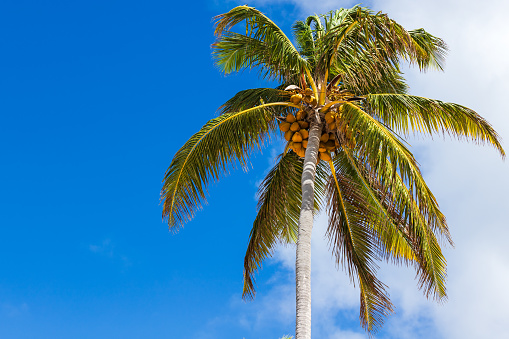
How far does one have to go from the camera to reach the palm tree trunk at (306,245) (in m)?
7.59

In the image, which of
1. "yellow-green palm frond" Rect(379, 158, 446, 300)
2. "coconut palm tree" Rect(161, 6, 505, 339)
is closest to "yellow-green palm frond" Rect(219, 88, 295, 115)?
"coconut palm tree" Rect(161, 6, 505, 339)

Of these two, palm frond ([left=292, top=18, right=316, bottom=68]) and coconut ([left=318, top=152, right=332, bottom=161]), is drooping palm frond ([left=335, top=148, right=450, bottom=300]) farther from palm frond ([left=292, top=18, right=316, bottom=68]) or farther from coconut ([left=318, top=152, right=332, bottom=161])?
palm frond ([left=292, top=18, right=316, bottom=68])

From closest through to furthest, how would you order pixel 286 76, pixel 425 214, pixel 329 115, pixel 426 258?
1. pixel 425 214
2. pixel 426 258
3. pixel 329 115
4. pixel 286 76

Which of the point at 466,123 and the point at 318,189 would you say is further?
the point at 318,189

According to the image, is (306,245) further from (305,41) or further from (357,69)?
(305,41)

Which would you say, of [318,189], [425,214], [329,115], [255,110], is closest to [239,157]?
[255,110]

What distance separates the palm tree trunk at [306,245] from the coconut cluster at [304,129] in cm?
20

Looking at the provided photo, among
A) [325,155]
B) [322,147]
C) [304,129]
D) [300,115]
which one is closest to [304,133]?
[304,129]

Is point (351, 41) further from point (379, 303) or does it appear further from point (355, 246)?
point (379, 303)

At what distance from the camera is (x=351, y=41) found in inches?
362

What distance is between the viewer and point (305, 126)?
922 centimetres

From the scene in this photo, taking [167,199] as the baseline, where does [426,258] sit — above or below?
below

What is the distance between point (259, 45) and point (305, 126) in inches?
66.3

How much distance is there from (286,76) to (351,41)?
1.27m
